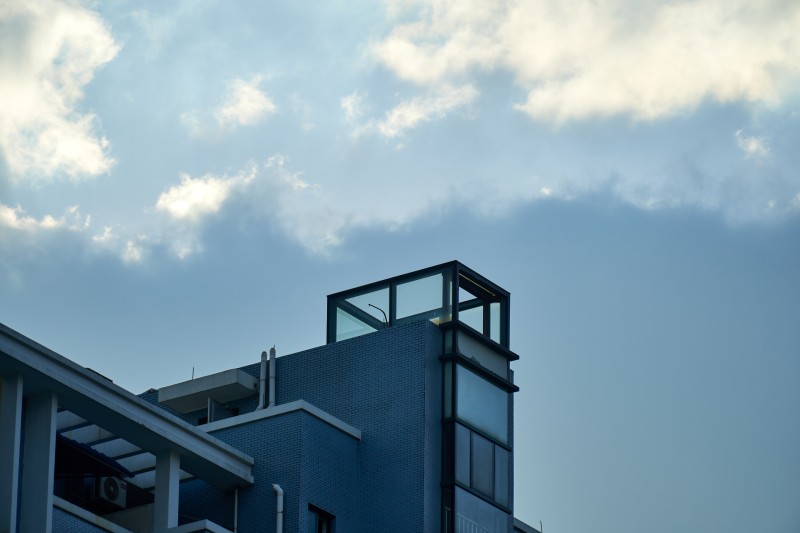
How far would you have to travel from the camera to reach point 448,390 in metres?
44.1

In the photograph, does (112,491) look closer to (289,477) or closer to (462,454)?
(289,477)

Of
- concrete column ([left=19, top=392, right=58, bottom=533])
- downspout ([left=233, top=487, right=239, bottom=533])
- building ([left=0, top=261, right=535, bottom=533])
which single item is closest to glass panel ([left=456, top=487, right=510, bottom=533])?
building ([left=0, top=261, right=535, bottom=533])

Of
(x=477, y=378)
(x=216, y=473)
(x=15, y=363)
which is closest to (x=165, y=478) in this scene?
(x=216, y=473)

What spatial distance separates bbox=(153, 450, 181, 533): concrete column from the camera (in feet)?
133

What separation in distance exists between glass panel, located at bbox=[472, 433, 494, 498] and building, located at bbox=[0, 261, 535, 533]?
0.16ft

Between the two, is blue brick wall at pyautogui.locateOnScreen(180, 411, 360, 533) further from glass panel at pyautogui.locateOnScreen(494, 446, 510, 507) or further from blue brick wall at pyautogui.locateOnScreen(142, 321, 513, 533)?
glass panel at pyautogui.locateOnScreen(494, 446, 510, 507)

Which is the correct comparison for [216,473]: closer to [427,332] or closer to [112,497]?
[112,497]

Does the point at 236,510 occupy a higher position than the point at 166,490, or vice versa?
the point at 236,510

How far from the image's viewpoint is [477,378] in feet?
148

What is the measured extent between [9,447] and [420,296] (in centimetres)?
1240

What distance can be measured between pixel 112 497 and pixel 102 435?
3013 mm

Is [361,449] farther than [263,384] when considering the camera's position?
No

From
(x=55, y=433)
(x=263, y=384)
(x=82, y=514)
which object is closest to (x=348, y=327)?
(x=263, y=384)

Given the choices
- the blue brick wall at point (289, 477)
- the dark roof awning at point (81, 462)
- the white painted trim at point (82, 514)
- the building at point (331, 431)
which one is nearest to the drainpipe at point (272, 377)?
the building at point (331, 431)
